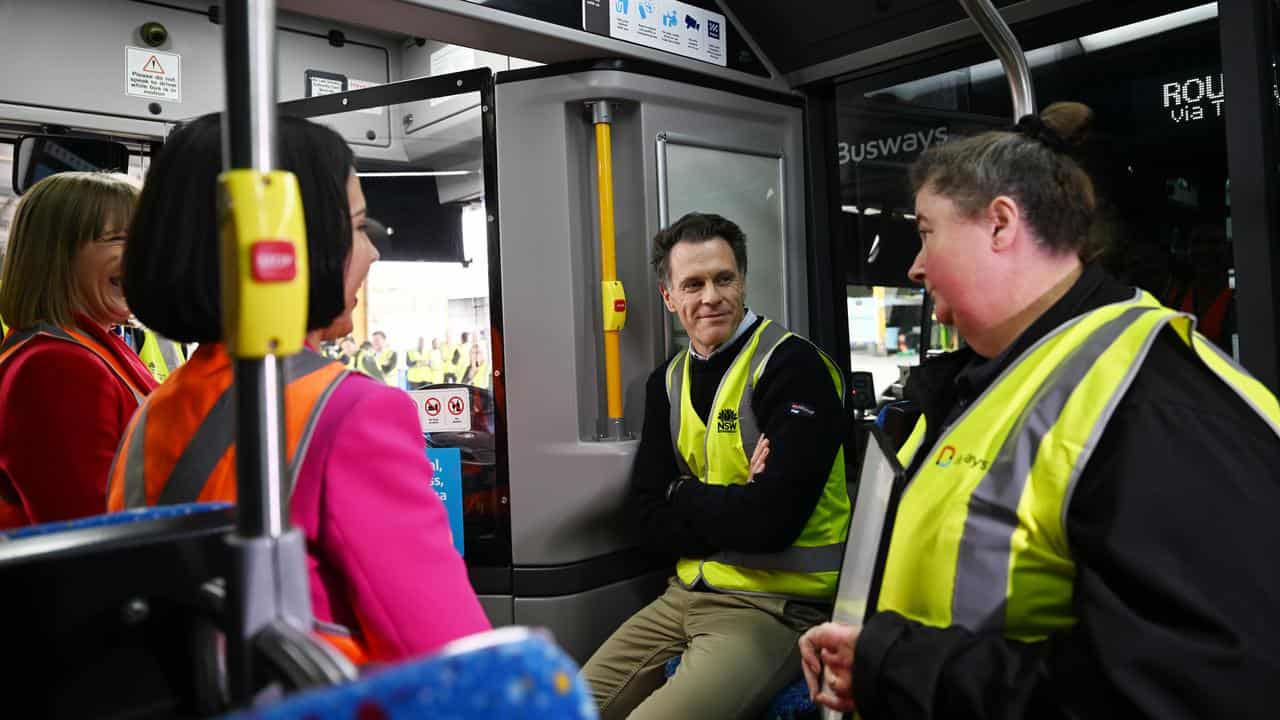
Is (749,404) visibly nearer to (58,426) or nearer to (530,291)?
(530,291)

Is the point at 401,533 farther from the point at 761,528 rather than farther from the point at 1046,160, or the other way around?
the point at 761,528

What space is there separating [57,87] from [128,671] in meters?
3.14

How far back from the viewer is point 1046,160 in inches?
64.5

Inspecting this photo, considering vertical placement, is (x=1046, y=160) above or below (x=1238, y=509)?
above

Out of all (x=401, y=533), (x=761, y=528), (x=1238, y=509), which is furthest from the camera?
(x=761, y=528)

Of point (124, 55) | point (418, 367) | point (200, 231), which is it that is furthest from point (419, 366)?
point (200, 231)

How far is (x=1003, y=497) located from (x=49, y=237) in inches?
77.8

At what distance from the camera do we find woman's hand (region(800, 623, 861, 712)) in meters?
1.50

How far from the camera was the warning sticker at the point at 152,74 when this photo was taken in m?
3.29

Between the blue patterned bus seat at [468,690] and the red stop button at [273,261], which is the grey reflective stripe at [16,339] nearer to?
the red stop button at [273,261]

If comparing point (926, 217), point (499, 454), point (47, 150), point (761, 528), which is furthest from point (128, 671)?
point (47, 150)

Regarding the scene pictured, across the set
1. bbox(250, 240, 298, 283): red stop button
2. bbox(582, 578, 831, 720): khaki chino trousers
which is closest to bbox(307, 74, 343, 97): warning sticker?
bbox(582, 578, 831, 720): khaki chino trousers

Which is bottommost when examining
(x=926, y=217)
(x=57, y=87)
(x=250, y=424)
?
(x=250, y=424)

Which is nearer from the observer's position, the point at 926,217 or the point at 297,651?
the point at 297,651
